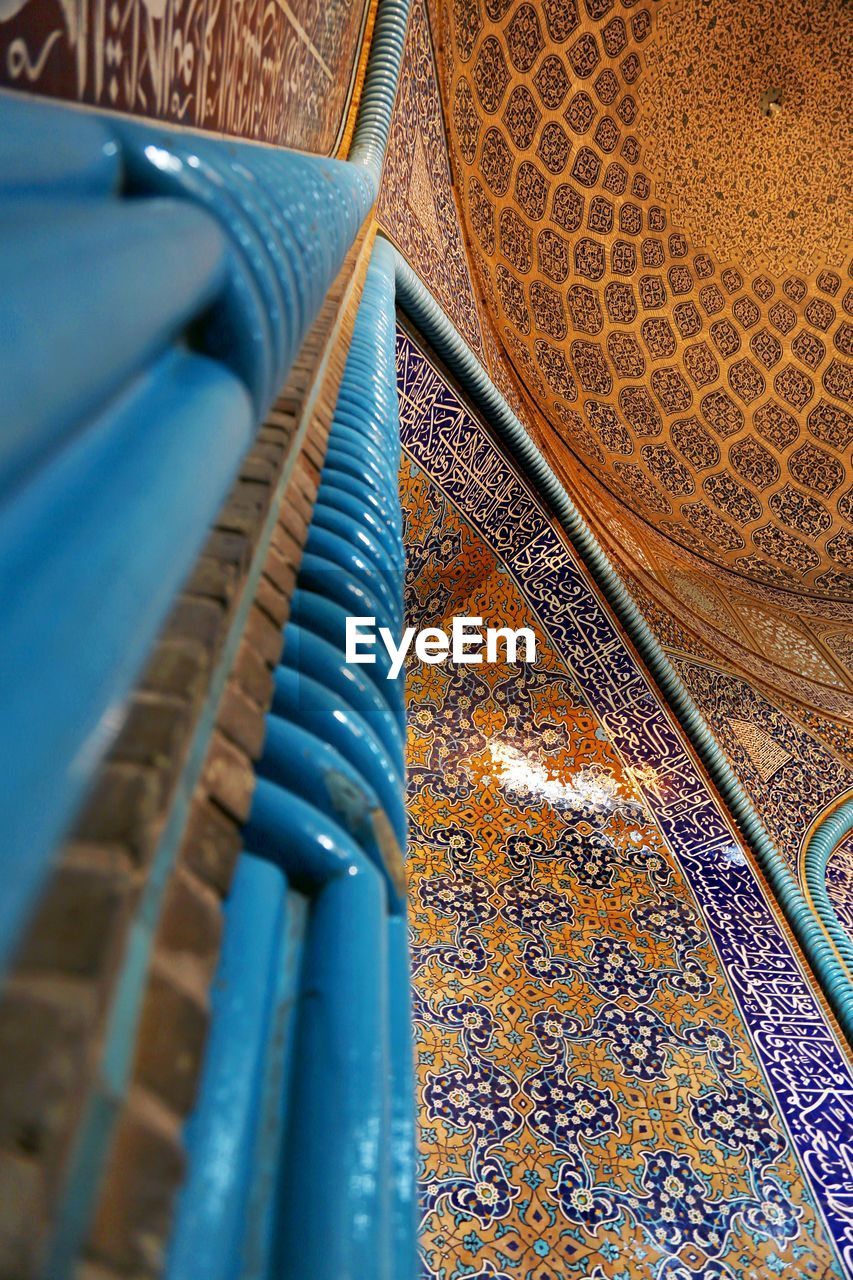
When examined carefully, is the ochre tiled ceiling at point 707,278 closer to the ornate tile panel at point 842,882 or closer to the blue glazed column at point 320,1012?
the ornate tile panel at point 842,882

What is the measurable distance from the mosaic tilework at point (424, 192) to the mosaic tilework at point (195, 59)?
1.63 feet

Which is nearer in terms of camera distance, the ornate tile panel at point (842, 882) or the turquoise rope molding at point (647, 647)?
the turquoise rope molding at point (647, 647)

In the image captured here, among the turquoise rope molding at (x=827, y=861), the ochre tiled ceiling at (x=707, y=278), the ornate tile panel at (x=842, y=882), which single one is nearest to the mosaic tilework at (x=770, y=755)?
the turquoise rope molding at (x=827, y=861)

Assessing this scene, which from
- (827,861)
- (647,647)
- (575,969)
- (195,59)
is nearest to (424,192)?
(647,647)

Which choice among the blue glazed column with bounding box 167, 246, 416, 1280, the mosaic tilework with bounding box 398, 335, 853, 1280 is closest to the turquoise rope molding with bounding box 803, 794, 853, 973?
the mosaic tilework with bounding box 398, 335, 853, 1280

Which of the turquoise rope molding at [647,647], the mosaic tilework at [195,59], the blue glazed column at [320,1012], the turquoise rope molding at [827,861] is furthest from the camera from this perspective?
the turquoise rope molding at [827,861]

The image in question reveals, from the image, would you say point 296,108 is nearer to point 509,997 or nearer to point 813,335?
point 509,997

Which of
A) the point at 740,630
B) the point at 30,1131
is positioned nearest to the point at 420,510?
the point at 740,630

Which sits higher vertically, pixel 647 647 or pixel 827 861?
pixel 647 647

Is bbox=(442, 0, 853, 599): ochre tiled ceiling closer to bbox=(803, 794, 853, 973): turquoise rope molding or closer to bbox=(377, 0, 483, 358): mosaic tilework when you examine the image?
bbox=(377, 0, 483, 358): mosaic tilework

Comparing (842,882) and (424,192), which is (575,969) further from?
(424,192)

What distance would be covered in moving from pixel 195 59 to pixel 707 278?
13.4 feet

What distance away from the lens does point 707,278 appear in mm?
4637

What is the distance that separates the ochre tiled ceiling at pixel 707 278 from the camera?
13.9ft
